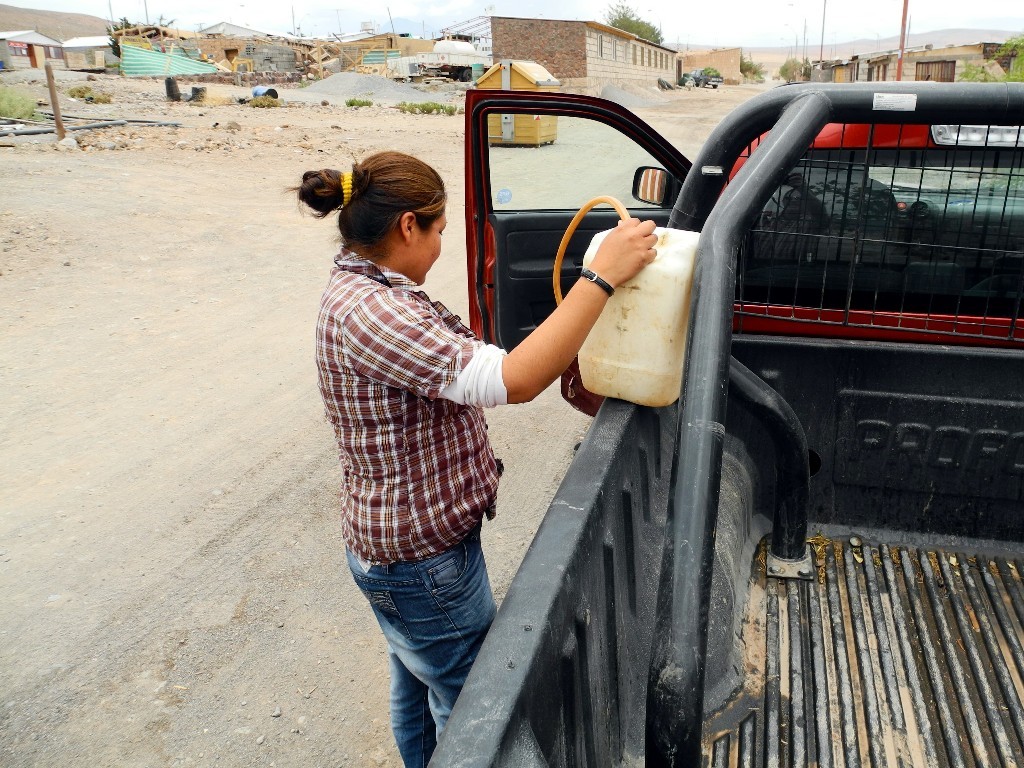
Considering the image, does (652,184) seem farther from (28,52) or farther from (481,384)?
(28,52)

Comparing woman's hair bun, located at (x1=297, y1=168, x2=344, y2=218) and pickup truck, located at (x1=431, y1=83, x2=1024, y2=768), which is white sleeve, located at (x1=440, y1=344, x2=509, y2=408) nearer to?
pickup truck, located at (x1=431, y1=83, x2=1024, y2=768)

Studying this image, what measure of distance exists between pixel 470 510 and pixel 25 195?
398 inches

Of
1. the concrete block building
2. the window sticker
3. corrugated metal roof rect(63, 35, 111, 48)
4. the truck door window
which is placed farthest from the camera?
corrugated metal roof rect(63, 35, 111, 48)

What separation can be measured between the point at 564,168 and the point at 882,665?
348 cm

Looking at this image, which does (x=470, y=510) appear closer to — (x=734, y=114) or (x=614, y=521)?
(x=614, y=521)

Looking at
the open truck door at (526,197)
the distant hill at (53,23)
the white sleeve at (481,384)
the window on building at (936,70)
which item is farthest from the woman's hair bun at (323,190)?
the distant hill at (53,23)

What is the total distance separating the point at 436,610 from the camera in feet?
6.23

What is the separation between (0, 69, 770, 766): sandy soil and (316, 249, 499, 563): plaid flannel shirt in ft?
3.83

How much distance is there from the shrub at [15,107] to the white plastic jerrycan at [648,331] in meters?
18.0

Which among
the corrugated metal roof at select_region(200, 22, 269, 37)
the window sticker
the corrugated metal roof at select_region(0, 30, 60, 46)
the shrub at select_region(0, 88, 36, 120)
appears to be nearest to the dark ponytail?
the window sticker

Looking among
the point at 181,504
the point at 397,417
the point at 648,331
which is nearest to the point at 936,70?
the point at 181,504

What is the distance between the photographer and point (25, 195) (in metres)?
9.77

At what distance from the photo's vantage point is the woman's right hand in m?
1.71

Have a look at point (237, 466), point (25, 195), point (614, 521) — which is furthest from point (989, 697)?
point (25, 195)
